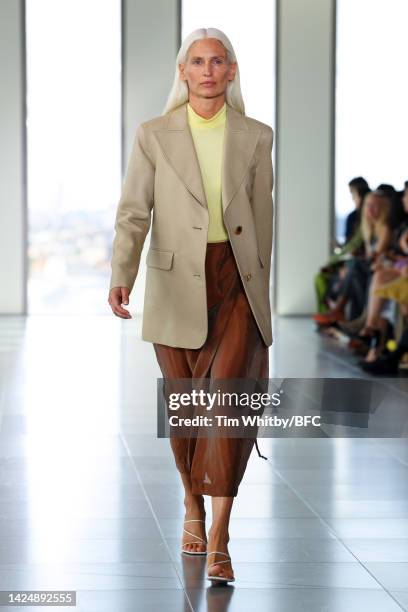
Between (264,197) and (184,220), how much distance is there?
0.91 feet

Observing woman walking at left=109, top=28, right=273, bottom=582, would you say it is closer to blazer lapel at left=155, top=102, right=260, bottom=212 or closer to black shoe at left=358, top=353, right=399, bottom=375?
blazer lapel at left=155, top=102, right=260, bottom=212

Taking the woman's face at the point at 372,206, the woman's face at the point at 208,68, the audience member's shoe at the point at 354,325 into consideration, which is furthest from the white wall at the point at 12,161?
the woman's face at the point at 208,68

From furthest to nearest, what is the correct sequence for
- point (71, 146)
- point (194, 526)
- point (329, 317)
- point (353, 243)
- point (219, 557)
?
point (71, 146), point (329, 317), point (353, 243), point (194, 526), point (219, 557)

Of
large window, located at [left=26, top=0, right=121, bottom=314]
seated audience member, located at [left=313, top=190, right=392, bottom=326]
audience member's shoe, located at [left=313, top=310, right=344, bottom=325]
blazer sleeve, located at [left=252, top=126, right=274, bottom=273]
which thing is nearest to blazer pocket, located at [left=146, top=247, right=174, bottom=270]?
blazer sleeve, located at [left=252, top=126, right=274, bottom=273]

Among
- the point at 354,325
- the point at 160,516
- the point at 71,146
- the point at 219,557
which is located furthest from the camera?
the point at 71,146

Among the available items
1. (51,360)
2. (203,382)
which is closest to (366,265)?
(51,360)

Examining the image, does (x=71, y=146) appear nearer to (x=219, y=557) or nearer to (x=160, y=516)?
(x=160, y=516)

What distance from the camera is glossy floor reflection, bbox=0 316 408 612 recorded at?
361cm

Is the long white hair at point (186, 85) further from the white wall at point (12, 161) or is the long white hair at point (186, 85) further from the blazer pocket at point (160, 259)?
the white wall at point (12, 161)

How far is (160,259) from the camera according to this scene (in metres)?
3.85

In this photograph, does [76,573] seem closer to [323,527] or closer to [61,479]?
[323,527]

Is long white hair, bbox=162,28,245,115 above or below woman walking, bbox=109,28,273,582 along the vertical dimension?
above

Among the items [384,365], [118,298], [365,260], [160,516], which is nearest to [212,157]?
[118,298]

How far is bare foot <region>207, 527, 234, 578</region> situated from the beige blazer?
22.3 inches
